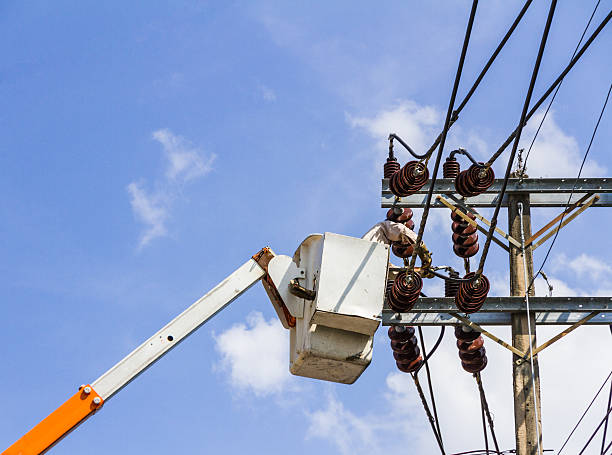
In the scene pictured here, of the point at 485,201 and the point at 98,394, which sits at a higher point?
the point at 485,201

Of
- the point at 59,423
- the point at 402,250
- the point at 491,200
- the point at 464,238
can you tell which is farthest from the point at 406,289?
the point at 59,423

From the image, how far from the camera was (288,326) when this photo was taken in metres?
8.79

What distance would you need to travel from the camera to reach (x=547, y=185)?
11.8 meters

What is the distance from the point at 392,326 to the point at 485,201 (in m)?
1.92

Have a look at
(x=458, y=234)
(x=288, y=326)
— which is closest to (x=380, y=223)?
(x=288, y=326)

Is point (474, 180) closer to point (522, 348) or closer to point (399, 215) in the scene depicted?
point (399, 215)

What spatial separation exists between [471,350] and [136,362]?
462 cm

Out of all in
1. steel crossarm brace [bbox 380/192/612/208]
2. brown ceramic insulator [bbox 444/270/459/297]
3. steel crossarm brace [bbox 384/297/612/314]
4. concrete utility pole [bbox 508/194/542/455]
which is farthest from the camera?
steel crossarm brace [bbox 380/192/612/208]

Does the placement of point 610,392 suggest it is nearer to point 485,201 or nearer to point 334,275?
point 485,201

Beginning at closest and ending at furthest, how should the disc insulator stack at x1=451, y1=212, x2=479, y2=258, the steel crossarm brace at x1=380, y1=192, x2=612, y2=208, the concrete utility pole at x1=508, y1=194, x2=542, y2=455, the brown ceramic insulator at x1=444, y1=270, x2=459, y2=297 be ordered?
1. the concrete utility pole at x1=508, y1=194, x2=542, y2=455
2. the brown ceramic insulator at x1=444, y1=270, x2=459, y2=297
3. the disc insulator stack at x1=451, y1=212, x2=479, y2=258
4. the steel crossarm brace at x1=380, y1=192, x2=612, y2=208

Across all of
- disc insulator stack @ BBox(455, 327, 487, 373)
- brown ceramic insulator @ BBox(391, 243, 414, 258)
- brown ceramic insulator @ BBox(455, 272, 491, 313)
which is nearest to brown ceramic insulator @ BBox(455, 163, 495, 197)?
brown ceramic insulator @ BBox(391, 243, 414, 258)

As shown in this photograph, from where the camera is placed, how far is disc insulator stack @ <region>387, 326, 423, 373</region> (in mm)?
11719

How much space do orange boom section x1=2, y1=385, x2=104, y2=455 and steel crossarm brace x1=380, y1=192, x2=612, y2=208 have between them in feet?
14.9

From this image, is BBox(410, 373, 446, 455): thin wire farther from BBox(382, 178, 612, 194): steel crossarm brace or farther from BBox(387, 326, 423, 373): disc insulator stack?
BBox(382, 178, 612, 194): steel crossarm brace
